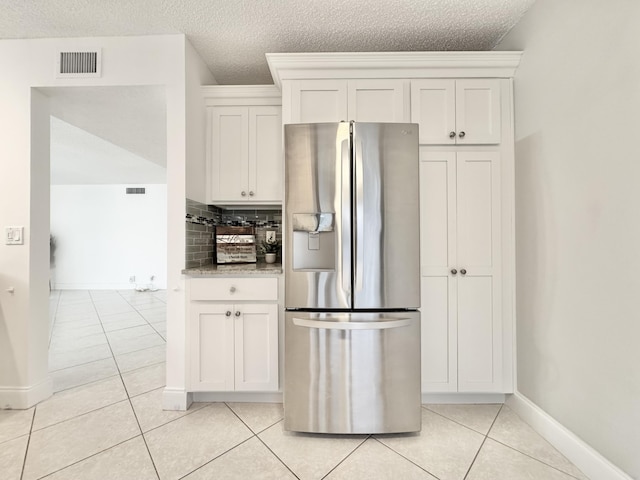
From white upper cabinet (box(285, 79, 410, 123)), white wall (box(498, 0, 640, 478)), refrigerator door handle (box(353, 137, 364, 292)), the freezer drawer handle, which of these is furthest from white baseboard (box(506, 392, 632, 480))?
white upper cabinet (box(285, 79, 410, 123))

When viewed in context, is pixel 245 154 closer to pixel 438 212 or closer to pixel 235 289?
pixel 235 289

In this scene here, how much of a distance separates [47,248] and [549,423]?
11.1 ft

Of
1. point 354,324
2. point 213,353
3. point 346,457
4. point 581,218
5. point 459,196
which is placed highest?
point 459,196

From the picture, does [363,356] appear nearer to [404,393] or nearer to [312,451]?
[404,393]

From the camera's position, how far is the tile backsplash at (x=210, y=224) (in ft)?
6.79

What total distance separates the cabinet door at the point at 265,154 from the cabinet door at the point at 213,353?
941mm

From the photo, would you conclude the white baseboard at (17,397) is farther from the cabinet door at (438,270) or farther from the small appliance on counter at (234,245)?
the cabinet door at (438,270)

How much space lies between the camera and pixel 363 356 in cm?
154

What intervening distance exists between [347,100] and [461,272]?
1344 millimetres

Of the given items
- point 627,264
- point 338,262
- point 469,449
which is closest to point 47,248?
point 338,262

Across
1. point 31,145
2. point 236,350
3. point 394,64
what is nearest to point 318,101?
point 394,64

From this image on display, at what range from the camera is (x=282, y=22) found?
1.90 metres

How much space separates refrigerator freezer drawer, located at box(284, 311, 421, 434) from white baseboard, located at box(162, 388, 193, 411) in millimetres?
755

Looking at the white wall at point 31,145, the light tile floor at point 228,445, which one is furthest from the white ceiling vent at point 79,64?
the light tile floor at point 228,445
